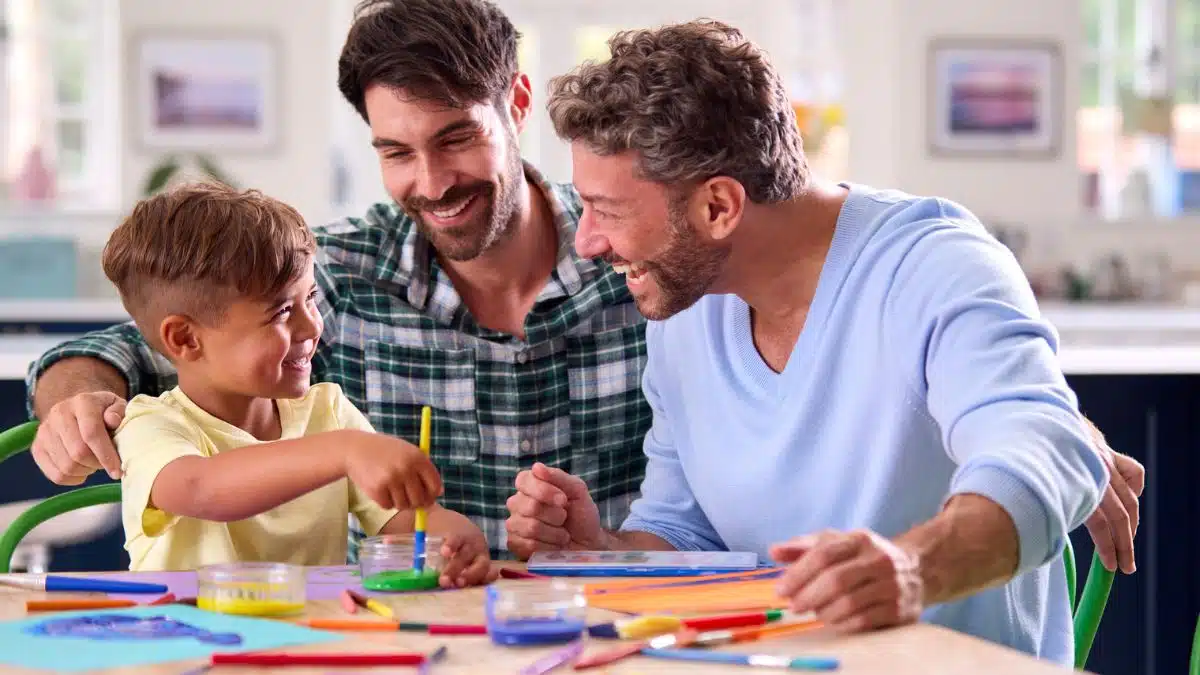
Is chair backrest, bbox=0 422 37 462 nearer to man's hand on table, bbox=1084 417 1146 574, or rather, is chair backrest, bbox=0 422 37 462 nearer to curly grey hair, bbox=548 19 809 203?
curly grey hair, bbox=548 19 809 203

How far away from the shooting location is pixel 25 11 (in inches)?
266

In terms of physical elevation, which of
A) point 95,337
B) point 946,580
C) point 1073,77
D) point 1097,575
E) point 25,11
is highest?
point 25,11

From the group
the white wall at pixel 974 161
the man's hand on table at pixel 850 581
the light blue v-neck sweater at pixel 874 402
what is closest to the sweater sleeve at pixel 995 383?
the light blue v-neck sweater at pixel 874 402

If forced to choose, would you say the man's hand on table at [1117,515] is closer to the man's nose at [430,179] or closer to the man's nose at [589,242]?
the man's nose at [589,242]

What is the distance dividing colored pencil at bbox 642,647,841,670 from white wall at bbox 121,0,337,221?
18.4ft

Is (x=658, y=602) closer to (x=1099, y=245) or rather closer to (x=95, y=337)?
(x=95, y=337)

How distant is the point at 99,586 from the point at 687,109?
821mm

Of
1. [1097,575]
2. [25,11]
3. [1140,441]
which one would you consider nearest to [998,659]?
[1097,575]

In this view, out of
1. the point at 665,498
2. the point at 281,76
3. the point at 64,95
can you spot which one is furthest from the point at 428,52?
the point at 64,95

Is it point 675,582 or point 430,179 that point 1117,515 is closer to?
point 675,582

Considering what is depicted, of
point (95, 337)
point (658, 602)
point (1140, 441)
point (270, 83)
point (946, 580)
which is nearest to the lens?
point (946, 580)

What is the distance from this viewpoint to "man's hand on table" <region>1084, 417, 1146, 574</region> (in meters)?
1.62

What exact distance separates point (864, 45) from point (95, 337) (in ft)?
16.8

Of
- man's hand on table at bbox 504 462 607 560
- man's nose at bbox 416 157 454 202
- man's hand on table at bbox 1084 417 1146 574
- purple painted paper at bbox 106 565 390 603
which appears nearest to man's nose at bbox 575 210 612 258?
man's hand on table at bbox 504 462 607 560
